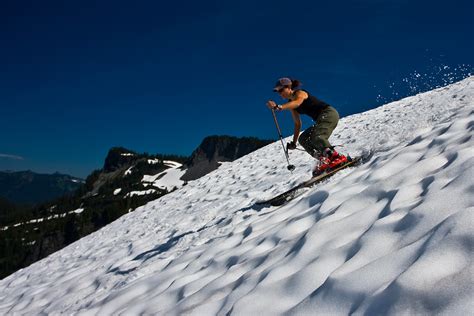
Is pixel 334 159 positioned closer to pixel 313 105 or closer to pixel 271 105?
pixel 313 105

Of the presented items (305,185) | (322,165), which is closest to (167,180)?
(322,165)

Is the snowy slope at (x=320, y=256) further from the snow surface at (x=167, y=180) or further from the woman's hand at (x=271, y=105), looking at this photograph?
the snow surface at (x=167, y=180)

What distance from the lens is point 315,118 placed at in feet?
30.0

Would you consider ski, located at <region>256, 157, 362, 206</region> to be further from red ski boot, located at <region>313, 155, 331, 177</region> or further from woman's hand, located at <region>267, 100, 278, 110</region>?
woman's hand, located at <region>267, 100, 278, 110</region>

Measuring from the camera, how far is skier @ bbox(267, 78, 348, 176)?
28.3ft

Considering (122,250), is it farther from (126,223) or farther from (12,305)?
(126,223)

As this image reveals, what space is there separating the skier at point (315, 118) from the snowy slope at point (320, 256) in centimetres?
110

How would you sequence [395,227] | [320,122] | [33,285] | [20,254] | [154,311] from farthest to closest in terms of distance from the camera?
[20,254] < [33,285] < [320,122] < [154,311] < [395,227]

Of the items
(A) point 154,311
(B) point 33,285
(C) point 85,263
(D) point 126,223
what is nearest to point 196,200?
(D) point 126,223

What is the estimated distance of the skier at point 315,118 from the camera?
863 cm

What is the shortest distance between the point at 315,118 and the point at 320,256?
576 cm

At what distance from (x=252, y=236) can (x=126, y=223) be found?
9976mm

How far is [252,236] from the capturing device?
6402 mm

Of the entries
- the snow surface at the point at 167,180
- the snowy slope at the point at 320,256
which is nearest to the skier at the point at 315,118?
the snowy slope at the point at 320,256
